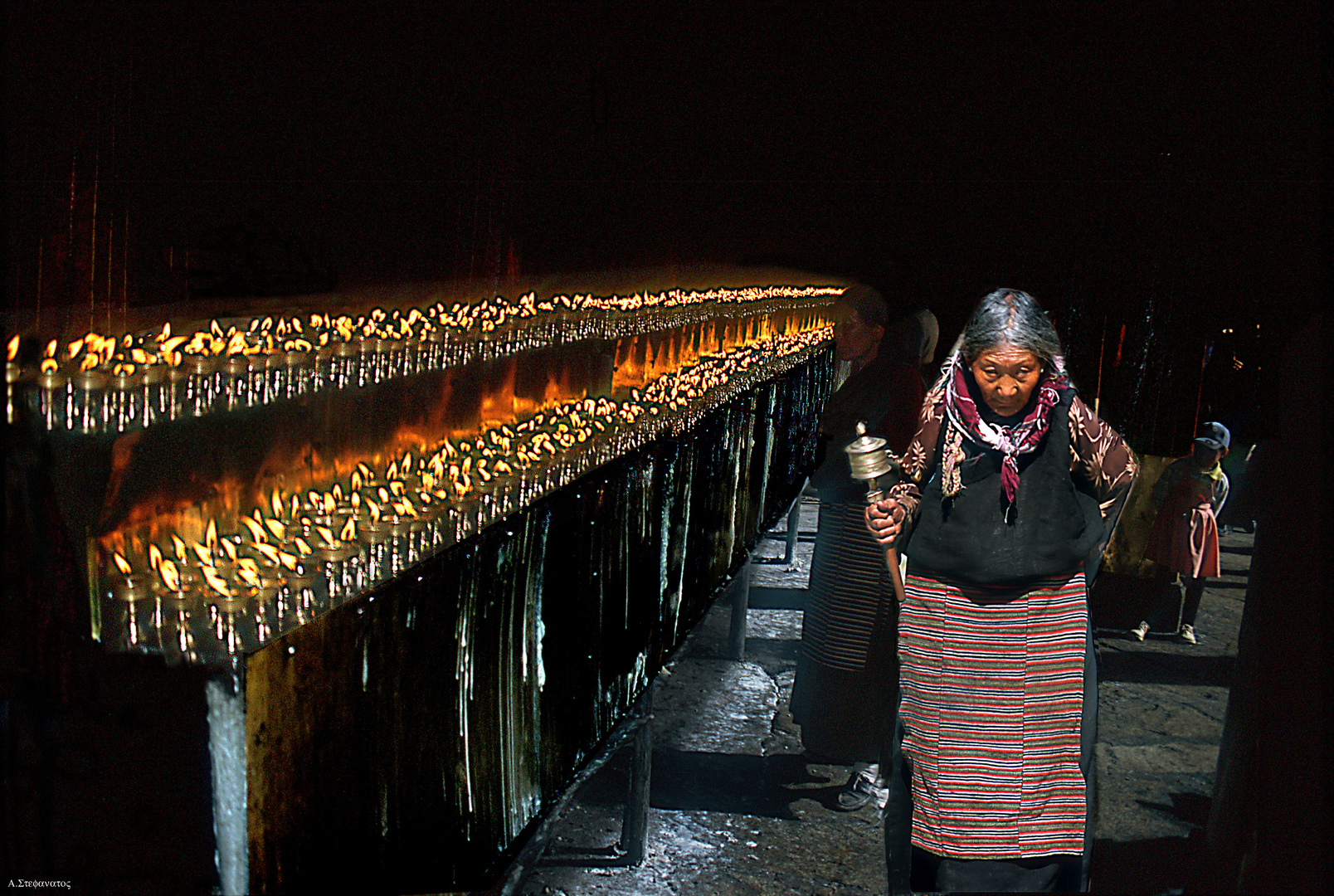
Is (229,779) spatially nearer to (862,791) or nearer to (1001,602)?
(1001,602)

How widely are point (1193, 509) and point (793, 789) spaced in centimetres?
182

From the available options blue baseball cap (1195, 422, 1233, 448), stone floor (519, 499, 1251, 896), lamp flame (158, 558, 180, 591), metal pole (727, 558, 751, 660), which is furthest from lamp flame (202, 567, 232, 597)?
metal pole (727, 558, 751, 660)

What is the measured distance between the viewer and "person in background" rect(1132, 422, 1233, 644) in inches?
138

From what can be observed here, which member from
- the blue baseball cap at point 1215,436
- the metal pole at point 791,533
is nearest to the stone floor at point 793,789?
the blue baseball cap at point 1215,436

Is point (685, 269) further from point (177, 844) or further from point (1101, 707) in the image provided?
point (177, 844)

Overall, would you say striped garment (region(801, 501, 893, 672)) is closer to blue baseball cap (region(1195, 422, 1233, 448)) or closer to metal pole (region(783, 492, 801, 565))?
blue baseball cap (region(1195, 422, 1233, 448))

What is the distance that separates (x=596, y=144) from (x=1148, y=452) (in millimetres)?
2334

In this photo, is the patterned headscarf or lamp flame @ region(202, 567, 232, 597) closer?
lamp flame @ region(202, 567, 232, 597)

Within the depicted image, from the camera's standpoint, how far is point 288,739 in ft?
4.96

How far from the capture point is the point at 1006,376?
7.39 feet

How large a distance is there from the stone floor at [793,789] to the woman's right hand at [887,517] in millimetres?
1327

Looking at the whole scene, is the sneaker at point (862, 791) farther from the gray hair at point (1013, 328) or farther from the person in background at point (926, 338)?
the gray hair at point (1013, 328)

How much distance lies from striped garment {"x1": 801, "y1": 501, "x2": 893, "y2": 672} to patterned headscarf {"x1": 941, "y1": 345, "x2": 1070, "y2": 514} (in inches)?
51.3

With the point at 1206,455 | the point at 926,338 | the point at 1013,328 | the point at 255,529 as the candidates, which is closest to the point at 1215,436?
the point at 1206,455
